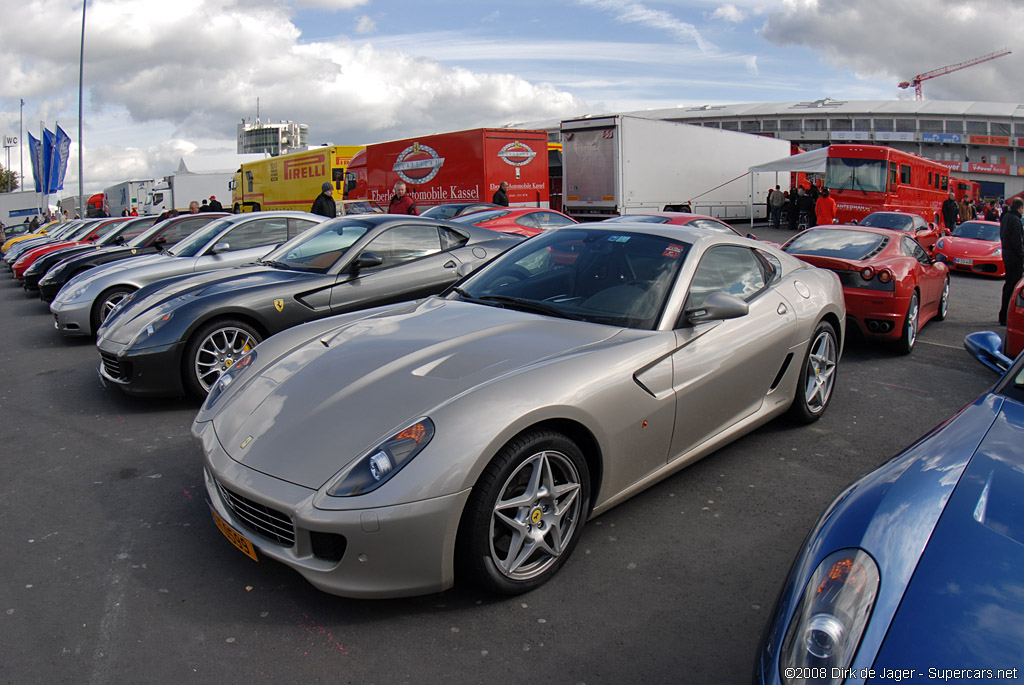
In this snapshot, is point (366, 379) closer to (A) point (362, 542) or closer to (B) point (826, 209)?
(A) point (362, 542)

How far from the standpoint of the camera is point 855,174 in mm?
20938

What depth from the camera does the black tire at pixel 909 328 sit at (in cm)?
706

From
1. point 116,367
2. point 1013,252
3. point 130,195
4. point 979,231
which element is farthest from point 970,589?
point 130,195

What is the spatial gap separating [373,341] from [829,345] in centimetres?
317

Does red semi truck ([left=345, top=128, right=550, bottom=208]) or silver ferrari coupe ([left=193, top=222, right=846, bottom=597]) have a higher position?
red semi truck ([left=345, top=128, right=550, bottom=208])

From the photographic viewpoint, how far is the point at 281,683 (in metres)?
2.36

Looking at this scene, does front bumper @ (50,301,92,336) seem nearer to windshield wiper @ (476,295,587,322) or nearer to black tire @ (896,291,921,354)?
windshield wiper @ (476,295,587,322)

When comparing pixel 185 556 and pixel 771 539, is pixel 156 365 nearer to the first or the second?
pixel 185 556

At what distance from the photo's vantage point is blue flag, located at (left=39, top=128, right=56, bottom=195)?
31.0 m

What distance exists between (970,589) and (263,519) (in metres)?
2.21

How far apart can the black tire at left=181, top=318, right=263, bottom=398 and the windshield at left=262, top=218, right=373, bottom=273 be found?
91 centimetres

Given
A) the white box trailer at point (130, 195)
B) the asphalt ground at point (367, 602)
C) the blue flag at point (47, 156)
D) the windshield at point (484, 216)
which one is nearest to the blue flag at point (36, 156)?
the blue flag at point (47, 156)

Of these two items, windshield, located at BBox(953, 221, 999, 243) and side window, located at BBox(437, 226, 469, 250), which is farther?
windshield, located at BBox(953, 221, 999, 243)

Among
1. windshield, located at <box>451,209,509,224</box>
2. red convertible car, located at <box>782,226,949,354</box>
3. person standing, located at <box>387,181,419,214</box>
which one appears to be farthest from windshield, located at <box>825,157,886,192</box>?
person standing, located at <box>387,181,419,214</box>
